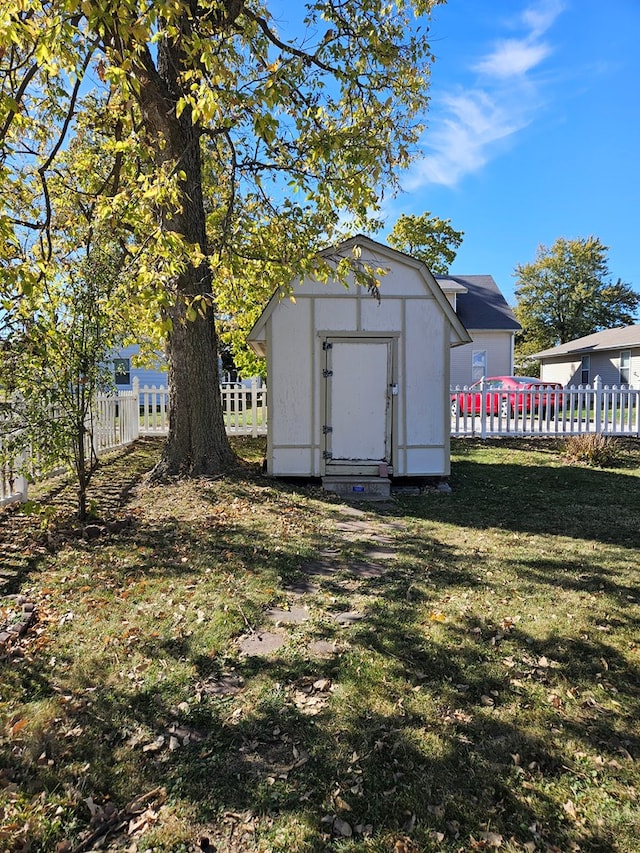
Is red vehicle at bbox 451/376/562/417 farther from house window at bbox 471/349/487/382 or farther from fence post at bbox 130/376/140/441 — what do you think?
house window at bbox 471/349/487/382

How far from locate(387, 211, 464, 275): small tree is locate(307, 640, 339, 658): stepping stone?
21.2m

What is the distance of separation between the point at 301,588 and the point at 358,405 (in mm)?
4785

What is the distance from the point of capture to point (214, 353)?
8.93 m

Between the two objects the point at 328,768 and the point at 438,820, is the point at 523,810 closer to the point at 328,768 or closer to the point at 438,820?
the point at 438,820

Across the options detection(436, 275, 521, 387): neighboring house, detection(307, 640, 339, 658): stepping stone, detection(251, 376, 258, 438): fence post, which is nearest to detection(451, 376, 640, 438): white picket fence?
detection(251, 376, 258, 438): fence post

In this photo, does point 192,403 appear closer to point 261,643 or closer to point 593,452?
point 261,643

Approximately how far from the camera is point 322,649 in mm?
3527

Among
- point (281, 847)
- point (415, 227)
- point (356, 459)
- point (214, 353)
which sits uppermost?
point (415, 227)

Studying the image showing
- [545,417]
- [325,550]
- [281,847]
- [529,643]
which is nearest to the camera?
[281,847]

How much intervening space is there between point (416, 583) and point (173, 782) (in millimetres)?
2777

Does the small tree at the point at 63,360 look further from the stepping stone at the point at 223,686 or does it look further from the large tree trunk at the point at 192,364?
the stepping stone at the point at 223,686

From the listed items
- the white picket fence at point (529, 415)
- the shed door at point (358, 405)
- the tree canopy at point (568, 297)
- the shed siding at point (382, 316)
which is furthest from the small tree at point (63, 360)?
the tree canopy at point (568, 297)

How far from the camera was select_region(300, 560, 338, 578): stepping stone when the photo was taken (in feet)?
16.3

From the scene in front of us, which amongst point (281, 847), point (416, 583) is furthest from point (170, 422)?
point (281, 847)
